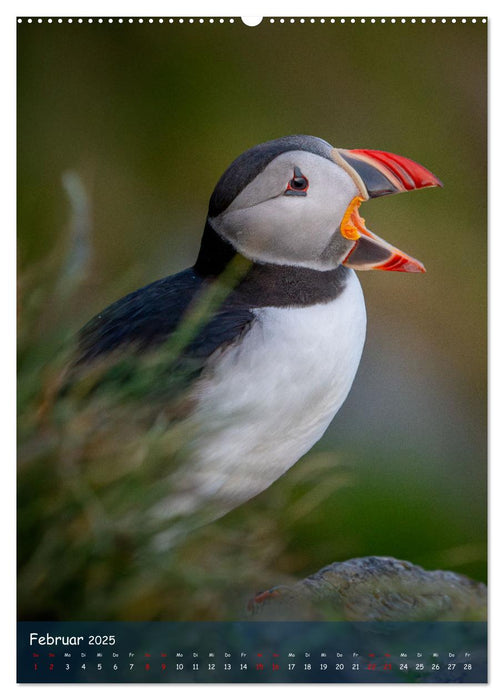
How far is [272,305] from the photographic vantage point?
1.98m

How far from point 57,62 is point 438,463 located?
1.43 m

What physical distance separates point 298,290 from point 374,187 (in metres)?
0.30

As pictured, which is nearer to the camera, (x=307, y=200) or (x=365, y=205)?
(x=307, y=200)

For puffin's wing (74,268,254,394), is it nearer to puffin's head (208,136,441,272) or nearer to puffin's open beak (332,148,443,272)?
puffin's head (208,136,441,272)

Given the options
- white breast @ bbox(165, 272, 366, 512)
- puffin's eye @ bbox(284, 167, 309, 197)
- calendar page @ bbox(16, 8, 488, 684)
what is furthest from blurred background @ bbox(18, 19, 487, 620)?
puffin's eye @ bbox(284, 167, 309, 197)

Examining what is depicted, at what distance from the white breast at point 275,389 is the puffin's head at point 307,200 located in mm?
119

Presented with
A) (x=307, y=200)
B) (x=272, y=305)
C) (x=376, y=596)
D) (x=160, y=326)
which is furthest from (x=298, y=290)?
(x=376, y=596)

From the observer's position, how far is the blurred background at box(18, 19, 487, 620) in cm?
214

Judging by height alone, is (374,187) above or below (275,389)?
above

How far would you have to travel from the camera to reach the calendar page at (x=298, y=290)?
6.22ft

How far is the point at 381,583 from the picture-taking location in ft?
6.75

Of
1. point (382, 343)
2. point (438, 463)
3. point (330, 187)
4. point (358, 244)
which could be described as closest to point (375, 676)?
point (438, 463)

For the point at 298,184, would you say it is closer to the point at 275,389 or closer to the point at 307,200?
the point at 307,200

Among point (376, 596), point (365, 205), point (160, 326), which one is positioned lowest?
point (376, 596)
